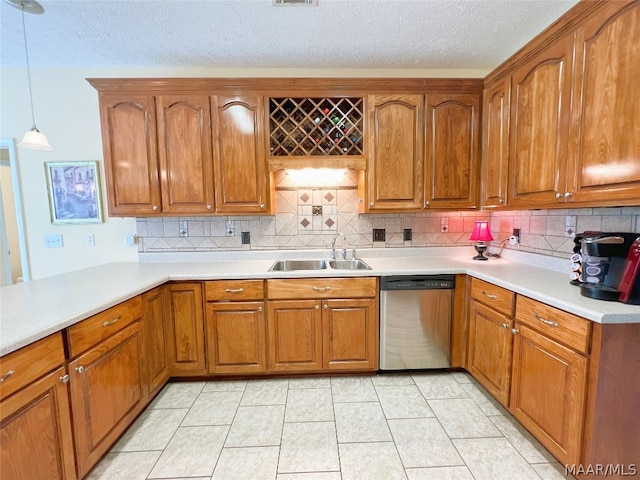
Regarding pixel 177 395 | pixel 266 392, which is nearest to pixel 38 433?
pixel 177 395

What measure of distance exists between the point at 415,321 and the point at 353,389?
698 millimetres

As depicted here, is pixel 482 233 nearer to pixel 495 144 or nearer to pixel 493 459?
pixel 495 144

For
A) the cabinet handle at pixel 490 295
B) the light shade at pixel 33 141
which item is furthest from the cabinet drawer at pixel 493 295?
the light shade at pixel 33 141

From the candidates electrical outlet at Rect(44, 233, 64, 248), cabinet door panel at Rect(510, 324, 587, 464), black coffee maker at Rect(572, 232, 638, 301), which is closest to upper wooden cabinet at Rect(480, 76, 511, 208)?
black coffee maker at Rect(572, 232, 638, 301)

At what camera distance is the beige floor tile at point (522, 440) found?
155cm

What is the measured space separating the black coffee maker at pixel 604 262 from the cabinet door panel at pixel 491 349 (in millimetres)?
479

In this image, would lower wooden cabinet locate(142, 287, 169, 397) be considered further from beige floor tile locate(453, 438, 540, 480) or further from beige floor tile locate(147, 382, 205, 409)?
beige floor tile locate(453, 438, 540, 480)

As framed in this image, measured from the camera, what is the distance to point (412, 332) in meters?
2.26

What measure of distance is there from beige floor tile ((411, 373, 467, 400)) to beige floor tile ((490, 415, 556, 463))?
29 centimetres

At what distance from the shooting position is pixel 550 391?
1470mm

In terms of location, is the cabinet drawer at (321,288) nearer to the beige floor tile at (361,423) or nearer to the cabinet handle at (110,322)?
the beige floor tile at (361,423)

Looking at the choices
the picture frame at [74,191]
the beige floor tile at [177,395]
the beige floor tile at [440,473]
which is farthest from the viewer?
the picture frame at [74,191]

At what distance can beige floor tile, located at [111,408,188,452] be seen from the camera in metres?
1.66

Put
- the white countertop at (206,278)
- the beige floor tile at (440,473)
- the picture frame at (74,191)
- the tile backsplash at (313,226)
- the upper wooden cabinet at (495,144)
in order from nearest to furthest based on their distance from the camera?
the white countertop at (206,278) < the beige floor tile at (440,473) < the upper wooden cabinet at (495,144) < the picture frame at (74,191) < the tile backsplash at (313,226)
